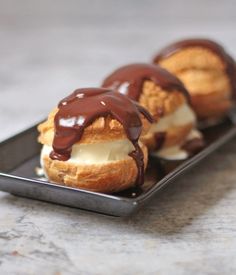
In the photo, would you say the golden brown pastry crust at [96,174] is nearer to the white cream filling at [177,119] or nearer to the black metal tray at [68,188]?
the black metal tray at [68,188]

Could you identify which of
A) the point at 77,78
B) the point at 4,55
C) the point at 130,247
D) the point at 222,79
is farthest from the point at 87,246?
the point at 4,55

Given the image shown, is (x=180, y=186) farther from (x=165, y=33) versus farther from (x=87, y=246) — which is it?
(x=165, y=33)

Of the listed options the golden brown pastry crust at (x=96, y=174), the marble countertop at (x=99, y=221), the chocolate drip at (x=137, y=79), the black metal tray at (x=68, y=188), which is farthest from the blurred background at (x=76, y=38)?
the golden brown pastry crust at (x=96, y=174)

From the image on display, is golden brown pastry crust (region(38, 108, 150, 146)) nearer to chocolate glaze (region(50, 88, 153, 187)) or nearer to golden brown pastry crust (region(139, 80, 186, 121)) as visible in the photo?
chocolate glaze (region(50, 88, 153, 187))

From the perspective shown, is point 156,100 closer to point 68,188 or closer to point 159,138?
point 159,138

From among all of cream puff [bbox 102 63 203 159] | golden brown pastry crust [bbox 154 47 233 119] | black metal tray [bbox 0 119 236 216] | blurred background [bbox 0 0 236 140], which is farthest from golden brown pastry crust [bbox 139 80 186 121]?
blurred background [bbox 0 0 236 140]

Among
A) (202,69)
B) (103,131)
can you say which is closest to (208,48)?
(202,69)
